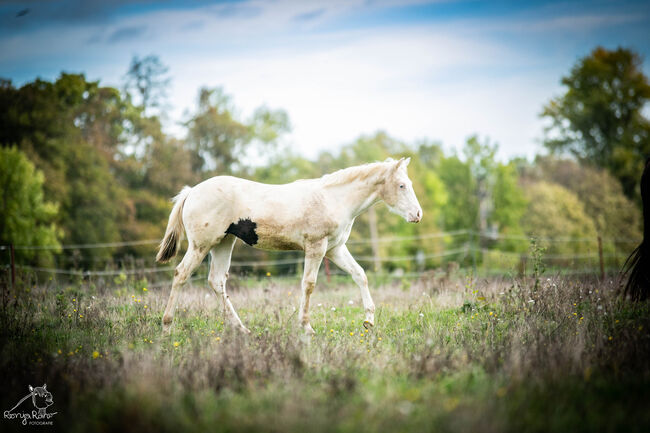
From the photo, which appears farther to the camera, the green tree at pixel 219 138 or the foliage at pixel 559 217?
the green tree at pixel 219 138

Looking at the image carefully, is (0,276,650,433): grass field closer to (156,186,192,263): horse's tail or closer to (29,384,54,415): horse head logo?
(29,384,54,415): horse head logo

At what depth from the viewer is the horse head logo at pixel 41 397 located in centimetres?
324

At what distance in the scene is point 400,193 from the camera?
20.1 feet

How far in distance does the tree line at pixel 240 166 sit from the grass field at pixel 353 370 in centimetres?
1964

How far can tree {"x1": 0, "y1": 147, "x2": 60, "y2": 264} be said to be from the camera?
2380 cm

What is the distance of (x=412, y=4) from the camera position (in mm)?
36906

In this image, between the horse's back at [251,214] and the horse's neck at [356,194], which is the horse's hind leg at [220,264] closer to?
the horse's back at [251,214]

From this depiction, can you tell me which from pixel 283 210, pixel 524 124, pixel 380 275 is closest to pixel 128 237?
pixel 380 275

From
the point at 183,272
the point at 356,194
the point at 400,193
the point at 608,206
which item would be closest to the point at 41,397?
the point at 183,272

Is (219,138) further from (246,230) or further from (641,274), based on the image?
(641,274)

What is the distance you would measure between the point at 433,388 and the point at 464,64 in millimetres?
44359

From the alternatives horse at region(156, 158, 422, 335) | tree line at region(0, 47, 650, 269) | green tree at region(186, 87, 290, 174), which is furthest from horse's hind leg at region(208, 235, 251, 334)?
green tree at region(186, 87, 290, 174)

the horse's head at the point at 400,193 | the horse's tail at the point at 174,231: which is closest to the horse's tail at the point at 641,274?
the horse's head at the point at 400,193

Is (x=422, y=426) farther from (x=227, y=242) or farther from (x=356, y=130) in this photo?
(x=356, y=130)
